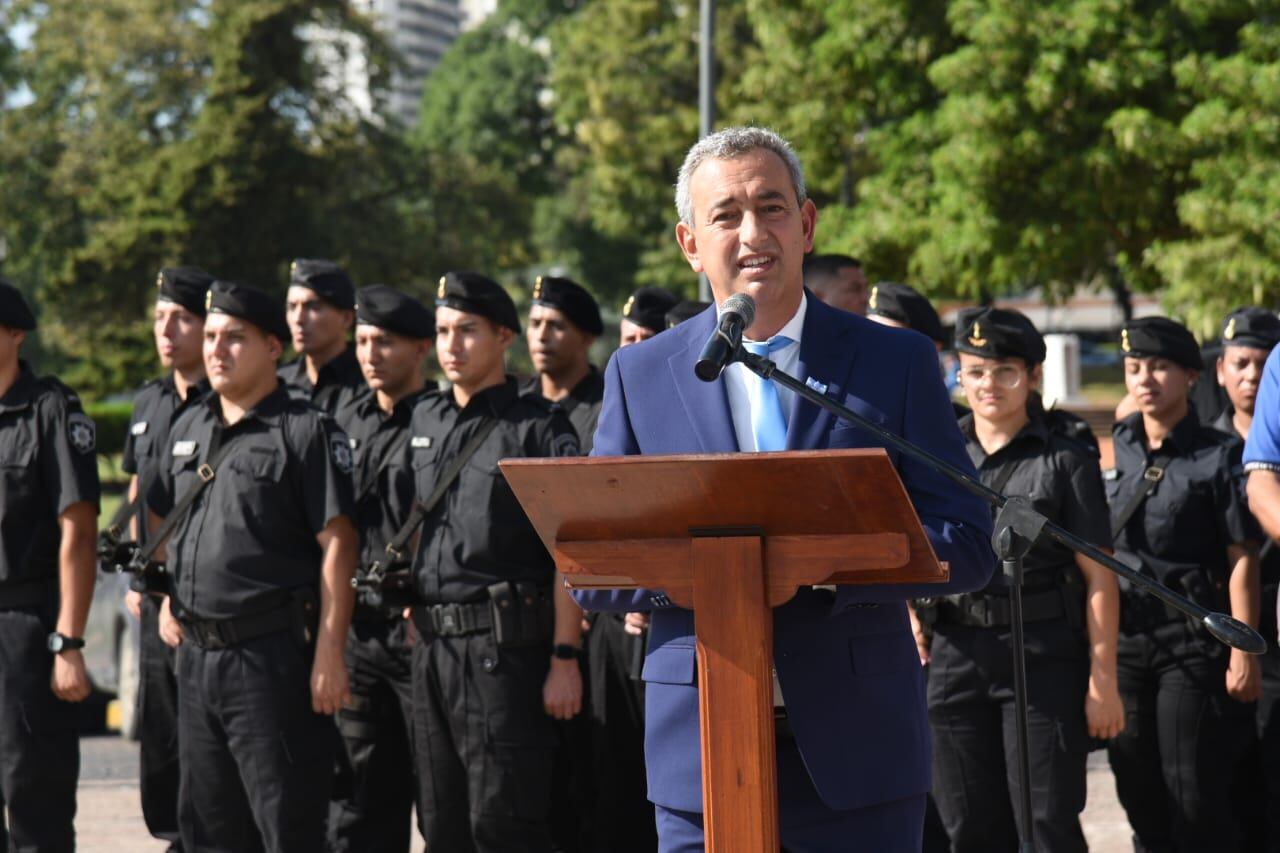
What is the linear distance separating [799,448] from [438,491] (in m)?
3.15

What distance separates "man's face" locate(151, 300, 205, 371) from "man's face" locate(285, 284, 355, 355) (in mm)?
536

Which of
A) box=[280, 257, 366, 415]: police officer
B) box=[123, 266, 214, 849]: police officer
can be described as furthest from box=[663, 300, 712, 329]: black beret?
box=[123, 266, 214, 849]: police officer

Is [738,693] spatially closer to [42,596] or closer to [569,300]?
[42,596]

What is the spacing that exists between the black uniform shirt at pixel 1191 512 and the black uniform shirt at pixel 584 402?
2.25 m

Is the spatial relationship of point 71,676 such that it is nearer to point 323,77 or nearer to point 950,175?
point 950,175

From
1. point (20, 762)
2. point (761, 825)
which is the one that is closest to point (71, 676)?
point (20, 762)

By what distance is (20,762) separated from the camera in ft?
20.2

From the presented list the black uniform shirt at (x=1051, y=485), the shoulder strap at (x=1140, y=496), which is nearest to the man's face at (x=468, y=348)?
the black uniform shirt at (x=1051, y=485)

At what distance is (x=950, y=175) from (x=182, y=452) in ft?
47.3

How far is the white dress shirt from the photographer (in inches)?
133

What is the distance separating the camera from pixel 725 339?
3004 millimetres

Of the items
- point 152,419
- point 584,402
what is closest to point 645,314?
point 584,402

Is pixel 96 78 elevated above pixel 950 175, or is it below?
above

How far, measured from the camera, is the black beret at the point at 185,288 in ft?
24.9
